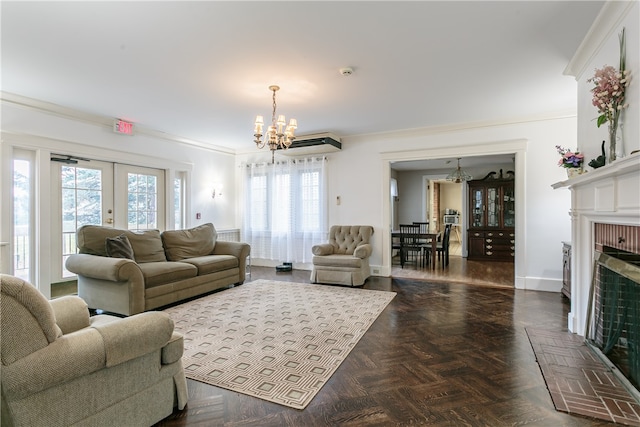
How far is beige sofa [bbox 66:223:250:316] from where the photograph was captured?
343 cm

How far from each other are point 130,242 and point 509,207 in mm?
7955

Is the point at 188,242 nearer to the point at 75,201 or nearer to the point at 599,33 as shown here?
the point at 75,201

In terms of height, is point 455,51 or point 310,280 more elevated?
point 455,51

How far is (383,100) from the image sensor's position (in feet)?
13.0

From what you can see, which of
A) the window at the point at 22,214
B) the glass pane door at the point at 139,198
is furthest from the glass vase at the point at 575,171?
the window at the point at 22,214

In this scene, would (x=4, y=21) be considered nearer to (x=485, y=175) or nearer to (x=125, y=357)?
(x=125, y=357)

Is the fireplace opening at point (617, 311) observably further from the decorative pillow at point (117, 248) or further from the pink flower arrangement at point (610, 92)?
the decorative pillow at point (117, 248)

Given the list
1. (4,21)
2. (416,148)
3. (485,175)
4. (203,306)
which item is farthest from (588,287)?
(485,175)

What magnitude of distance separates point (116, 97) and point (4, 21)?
5.04 ft

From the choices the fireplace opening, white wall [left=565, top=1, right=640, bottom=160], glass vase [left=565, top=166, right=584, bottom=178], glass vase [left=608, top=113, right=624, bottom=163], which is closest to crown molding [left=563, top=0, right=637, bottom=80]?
white wall [left=565, top=1, right=640, bottom=160]

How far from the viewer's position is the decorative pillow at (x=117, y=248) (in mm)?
3771

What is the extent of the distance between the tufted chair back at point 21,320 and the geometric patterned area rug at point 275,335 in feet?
3.83

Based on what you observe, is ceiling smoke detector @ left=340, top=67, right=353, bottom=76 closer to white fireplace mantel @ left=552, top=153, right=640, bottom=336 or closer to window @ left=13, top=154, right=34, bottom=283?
white fireplace mantel @ left=552, top=153, right=640, bottom=336

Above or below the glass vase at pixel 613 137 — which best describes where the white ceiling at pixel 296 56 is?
above
